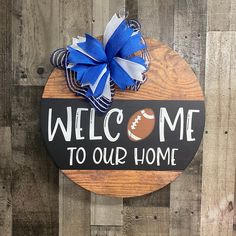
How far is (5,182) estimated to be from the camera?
3.19ft

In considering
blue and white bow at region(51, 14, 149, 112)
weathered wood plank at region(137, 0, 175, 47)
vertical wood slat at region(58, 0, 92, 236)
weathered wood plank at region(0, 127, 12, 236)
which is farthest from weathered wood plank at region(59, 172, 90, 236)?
weathered wood plank at region(137, 0, 175, 47)

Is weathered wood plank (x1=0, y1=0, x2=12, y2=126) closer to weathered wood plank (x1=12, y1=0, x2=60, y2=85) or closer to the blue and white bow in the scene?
weathered wood plank (x1=12, y1=0, x2=60, y2=85)

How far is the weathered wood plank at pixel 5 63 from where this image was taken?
933mm

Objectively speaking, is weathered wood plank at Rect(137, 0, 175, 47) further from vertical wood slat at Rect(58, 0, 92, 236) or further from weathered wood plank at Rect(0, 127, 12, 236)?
weathered wood plank at Rect(0, 127, 12, 236)

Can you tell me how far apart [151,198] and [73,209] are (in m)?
0.19

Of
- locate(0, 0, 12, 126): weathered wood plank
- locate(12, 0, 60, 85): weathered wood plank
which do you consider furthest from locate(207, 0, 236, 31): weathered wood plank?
locate(0, 0, 12, 126): weathered wood plank

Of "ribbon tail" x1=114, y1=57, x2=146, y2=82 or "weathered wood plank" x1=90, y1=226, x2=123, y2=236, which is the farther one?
"weathered wood plank" x1=90, y1=226, x2=123, y2=236

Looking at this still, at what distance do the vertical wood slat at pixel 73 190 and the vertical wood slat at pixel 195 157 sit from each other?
0.68 ft

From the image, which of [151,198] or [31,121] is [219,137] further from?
[31,121]

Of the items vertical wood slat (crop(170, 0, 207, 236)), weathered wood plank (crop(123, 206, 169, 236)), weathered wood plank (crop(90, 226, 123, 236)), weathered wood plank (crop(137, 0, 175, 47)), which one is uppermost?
weathered wood plank (crop(137, 0, 175, 47))

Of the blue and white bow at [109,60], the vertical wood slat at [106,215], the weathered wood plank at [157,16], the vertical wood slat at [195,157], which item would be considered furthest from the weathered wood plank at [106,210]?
the weathered wood plank at [157,16]

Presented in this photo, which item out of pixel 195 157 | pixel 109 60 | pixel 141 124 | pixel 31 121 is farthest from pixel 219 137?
pixel 31 121

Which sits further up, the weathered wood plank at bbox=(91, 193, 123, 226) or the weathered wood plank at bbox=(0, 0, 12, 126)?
the weathered wood plank at bbox=(0, 0, 12, 126)

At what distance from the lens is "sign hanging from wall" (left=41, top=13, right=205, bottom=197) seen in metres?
0.89
